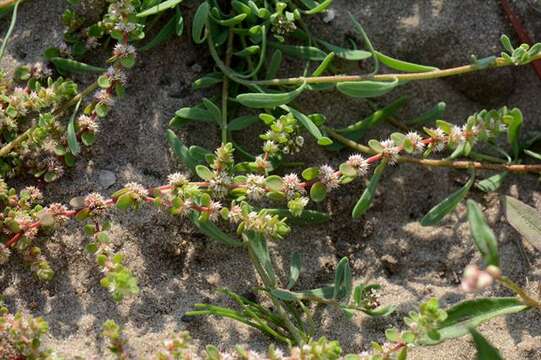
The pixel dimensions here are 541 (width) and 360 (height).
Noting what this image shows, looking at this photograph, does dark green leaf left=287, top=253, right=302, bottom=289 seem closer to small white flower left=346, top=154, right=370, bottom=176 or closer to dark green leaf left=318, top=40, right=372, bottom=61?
small white flower left=346, top=154, right=370, bottom=176

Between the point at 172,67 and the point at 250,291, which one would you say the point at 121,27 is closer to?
the point at 172,67

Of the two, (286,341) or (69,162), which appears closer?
(286,341)

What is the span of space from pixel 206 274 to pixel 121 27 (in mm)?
858

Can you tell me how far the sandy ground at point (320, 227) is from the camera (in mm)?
2422

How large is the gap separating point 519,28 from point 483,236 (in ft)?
3.44

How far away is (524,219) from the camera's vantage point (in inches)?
98.0

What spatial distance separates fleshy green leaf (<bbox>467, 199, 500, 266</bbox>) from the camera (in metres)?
2.05

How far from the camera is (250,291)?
251 centimetres

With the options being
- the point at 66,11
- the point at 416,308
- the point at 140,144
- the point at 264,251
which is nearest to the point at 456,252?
the point at 416,308

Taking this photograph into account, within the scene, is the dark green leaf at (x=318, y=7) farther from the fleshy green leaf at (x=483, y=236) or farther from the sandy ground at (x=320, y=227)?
the fleshy green leaf at (x=483, y=236)

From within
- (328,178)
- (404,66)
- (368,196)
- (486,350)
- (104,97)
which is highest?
(404,66)

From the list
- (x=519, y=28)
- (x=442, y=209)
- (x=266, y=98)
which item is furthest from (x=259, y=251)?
(x=519, y=28)

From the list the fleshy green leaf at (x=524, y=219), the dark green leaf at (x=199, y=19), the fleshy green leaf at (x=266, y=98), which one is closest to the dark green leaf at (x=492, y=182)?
the fleshy green leaf at (x=524, y=219)

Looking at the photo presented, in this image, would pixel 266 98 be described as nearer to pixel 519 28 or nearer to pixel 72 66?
pixel 72 66
